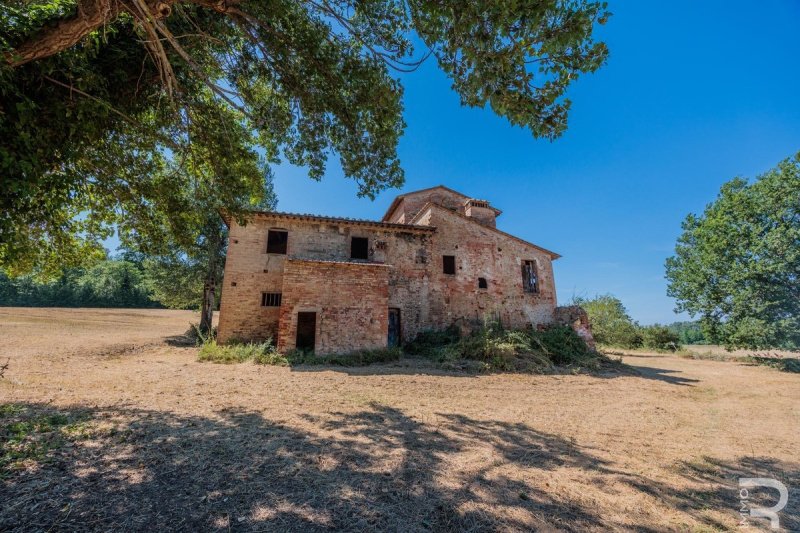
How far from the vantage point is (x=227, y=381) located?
7102mm

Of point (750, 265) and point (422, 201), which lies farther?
point (422, 201)

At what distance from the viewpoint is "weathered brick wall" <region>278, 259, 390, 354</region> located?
10.8m

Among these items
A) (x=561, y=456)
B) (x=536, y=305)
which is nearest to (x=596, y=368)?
(x=536, y=305)

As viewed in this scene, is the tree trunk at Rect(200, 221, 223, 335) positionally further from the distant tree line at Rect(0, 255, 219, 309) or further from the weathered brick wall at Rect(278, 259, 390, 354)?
the distant tree line at Rect(0, 255, 219, 309)

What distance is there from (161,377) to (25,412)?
10.3ft

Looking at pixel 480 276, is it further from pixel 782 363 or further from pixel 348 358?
pixel 782 363

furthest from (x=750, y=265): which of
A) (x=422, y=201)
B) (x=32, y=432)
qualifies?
(x=32, y=432)

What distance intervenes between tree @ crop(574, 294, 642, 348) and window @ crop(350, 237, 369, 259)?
58.7ft

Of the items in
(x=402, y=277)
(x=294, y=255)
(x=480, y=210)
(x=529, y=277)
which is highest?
(x=480, y=210)

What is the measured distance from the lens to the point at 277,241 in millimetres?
13234

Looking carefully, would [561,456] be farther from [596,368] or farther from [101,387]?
[596,368]

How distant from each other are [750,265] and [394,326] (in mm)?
16892

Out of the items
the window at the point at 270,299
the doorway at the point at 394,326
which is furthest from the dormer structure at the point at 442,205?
the window at the point at 270,299

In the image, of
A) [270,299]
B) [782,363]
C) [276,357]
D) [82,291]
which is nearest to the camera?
[276,357]
